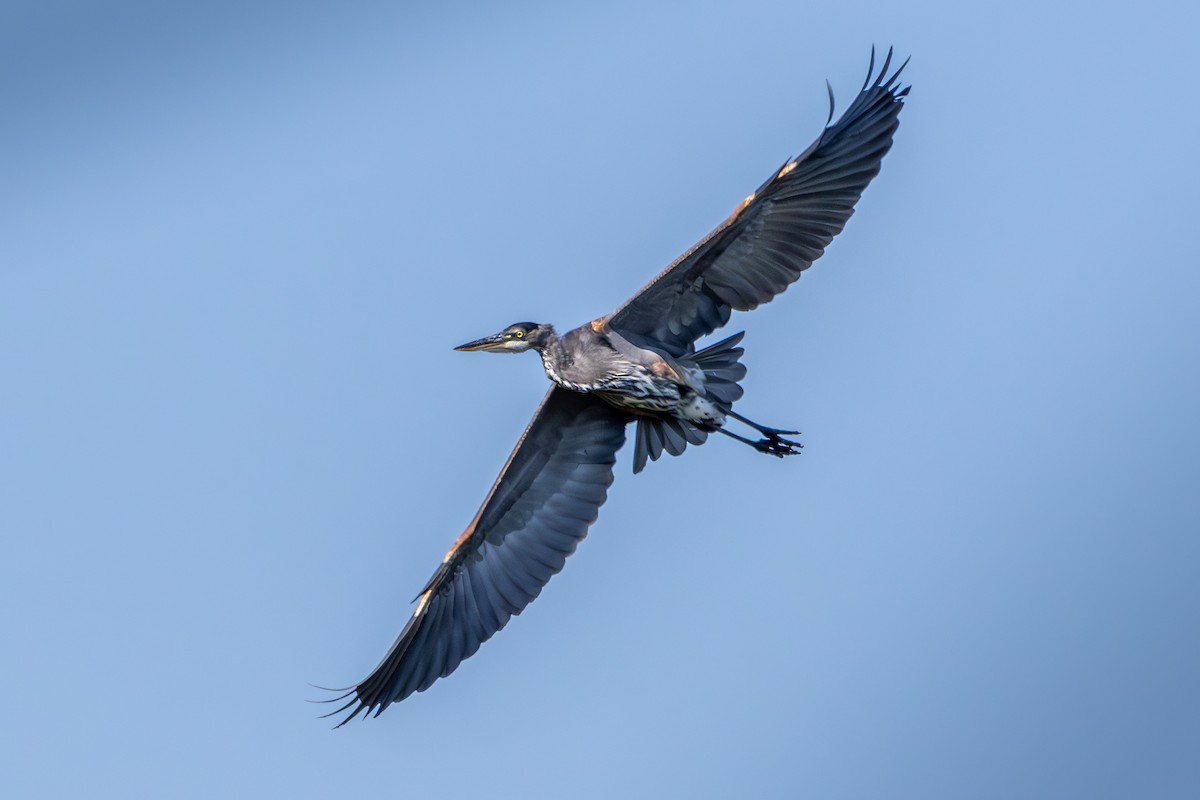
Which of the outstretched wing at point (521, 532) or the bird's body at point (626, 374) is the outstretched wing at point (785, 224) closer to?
the bird's body at point (626, 374)

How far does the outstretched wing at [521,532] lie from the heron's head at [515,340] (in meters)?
0.43

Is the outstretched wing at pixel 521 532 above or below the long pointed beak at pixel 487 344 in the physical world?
below

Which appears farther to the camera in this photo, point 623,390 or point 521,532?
point 521,532

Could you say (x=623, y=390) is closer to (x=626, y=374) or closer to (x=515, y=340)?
(x=626, y=374)

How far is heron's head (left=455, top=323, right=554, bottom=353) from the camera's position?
12.9 meters

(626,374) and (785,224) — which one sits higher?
(785,224)

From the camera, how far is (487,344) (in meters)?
13.3

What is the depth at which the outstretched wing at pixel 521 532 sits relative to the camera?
516 inches

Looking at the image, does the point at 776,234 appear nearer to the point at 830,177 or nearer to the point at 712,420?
the point at 830,177

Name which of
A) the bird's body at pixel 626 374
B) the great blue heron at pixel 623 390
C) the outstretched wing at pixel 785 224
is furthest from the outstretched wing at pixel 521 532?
the outstretched wing at pixel 785 224

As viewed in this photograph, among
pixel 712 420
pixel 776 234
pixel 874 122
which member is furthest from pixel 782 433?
pixel 874 122

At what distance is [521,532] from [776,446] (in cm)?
210

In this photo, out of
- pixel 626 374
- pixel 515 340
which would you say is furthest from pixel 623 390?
pixel 515 340

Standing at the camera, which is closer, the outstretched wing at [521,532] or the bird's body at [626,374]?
the bird's body at [626,374]
